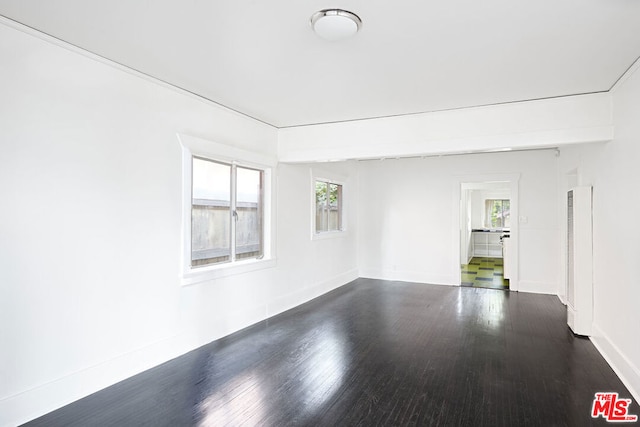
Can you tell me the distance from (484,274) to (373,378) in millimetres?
6189

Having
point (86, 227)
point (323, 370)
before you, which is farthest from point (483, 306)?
point (86, 227)

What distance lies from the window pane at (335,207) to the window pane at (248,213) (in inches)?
86.0

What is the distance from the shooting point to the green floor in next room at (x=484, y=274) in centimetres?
715

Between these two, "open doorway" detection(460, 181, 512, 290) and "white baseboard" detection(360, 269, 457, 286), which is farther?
"open doorway" detection(460, 181, 512, 290)

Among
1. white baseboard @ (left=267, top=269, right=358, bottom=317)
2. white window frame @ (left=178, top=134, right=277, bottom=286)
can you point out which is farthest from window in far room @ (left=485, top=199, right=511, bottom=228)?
white window frame @ (left=178, top=134, right=277, bottom=286)

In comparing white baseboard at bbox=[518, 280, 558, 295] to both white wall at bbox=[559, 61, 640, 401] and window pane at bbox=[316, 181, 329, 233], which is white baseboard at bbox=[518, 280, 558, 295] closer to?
white wall at bbox=[559, 61, 640, 401]

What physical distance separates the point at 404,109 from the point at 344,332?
106 inches

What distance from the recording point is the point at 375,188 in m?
7.82

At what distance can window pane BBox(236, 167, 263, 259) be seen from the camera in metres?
4.53

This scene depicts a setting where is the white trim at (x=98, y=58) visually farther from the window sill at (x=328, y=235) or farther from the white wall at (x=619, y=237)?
the white wall at (x=619, y=237)

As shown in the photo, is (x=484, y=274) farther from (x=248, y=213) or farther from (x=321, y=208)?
(x=248, y=213)

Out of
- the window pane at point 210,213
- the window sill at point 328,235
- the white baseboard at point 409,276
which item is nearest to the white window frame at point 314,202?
the window sill at point 328,235

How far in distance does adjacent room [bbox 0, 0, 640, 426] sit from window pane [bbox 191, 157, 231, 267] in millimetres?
24

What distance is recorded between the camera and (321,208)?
652cm
